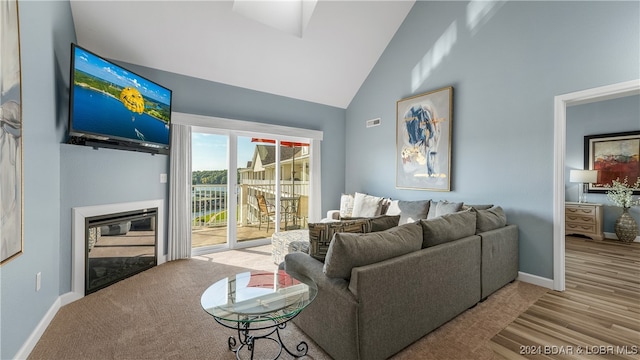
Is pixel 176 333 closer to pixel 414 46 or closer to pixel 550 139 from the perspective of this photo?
pixel 550 139

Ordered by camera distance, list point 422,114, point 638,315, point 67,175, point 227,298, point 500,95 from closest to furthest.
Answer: point 227,298 → point 638,315 → point 67,175 → point 500,95 → point 422,114

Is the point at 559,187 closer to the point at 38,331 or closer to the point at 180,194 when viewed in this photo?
the point at 180,194

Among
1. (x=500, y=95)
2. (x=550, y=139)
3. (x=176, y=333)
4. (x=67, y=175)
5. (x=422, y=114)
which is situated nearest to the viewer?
(x=176, y=333)

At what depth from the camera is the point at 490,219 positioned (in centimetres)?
282

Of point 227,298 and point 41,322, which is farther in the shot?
point 41,322

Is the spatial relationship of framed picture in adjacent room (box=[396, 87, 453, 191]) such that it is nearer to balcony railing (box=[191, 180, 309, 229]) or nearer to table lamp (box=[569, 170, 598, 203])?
balcony railing (box=[191, 180, 309, 229])

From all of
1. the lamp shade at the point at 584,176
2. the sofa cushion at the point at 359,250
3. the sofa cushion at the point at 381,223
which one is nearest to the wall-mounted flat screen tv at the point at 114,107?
the sofa cushion at the point at 359,250

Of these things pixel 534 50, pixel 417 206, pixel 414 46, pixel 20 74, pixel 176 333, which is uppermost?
pixel 414 46

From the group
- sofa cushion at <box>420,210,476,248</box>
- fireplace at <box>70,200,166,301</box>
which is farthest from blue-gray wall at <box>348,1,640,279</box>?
fireplace at <box>70,200,166,301</box>

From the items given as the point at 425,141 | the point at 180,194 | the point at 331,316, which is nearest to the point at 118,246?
the point at 180,194

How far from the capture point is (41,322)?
2086 millimetres

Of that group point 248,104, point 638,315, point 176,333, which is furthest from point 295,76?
point 638,315

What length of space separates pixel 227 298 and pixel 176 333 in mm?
775

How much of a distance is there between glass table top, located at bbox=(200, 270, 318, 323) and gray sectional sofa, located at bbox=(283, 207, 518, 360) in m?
0.11
